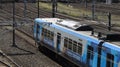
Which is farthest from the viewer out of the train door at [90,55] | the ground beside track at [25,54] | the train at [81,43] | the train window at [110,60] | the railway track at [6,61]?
the ground beside track at [25,54]

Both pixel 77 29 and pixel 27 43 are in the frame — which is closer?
pixel 77 29

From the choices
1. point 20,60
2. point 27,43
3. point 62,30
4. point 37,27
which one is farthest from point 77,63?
point 27,43

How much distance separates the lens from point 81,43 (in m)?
18.9

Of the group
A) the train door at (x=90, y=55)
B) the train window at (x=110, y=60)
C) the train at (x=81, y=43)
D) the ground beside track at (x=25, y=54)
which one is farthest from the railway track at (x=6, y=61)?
the train window at (x=110, y=60)

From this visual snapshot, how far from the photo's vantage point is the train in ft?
→ 51.6

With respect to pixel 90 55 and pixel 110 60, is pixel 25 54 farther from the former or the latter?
pixel 110 60

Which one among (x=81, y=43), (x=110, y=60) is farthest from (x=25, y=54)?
(x=110, y=60)

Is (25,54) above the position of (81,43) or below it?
below

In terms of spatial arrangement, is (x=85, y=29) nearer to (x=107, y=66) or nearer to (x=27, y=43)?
(x=107, y=66)

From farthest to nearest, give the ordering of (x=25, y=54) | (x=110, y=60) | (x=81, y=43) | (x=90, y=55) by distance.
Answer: (x=25, y=54) → (x=81, y=43) → (x=90, y=55) → (x=110, y=60)

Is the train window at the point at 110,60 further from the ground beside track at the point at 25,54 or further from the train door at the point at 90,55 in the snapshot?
the ground beside track at the point at 25,54

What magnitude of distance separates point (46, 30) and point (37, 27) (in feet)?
8.82

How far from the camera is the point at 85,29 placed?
2048 centimetres

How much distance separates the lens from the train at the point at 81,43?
15.7 meters
